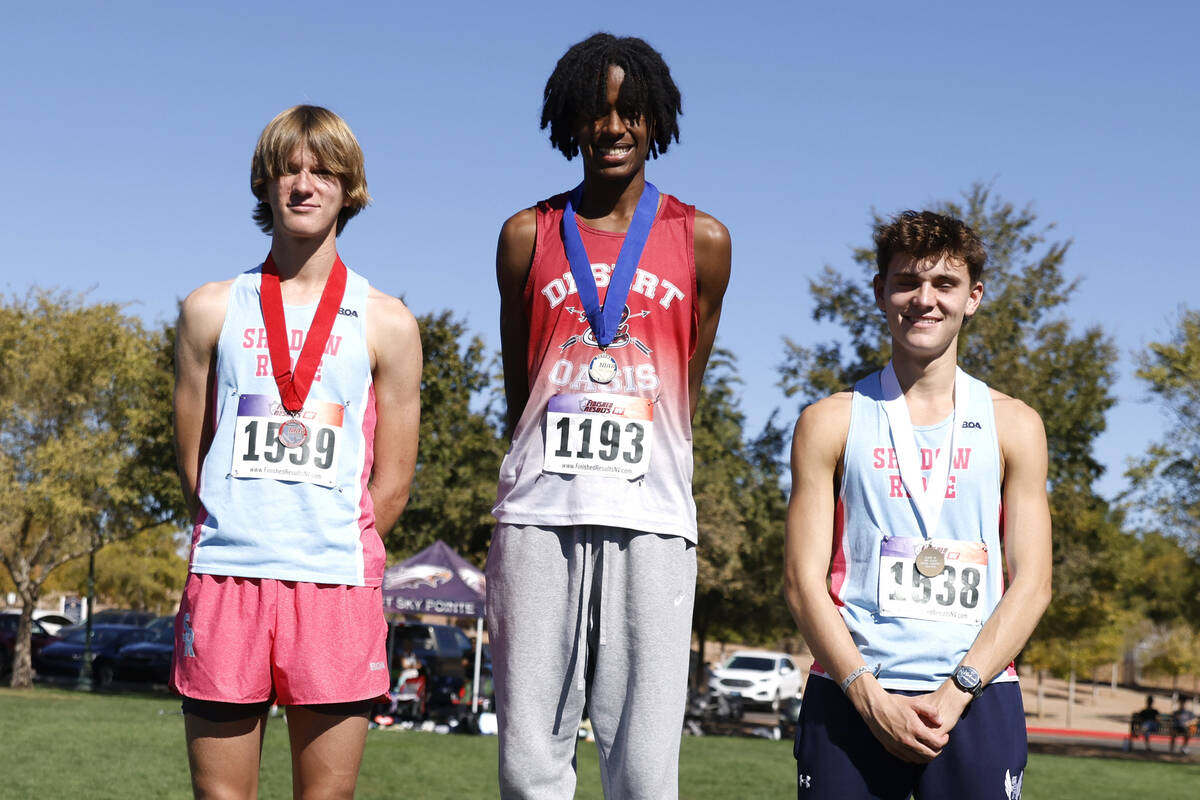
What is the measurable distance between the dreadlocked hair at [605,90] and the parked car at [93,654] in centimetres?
3256

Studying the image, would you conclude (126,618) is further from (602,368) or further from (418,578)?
(602,368)

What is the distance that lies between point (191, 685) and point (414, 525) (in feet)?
97.6

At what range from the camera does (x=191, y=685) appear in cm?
319

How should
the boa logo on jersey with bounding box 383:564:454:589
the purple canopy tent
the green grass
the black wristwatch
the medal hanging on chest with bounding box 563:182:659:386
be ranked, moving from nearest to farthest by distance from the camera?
the black wristwatch → the medal hanging on chest with bounding box 563:182:659:386 → the green grass → the purple canopy tent → the boa logo on jersey with bounding box 383:564:454:589

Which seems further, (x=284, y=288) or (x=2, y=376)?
(x=2, y=376)

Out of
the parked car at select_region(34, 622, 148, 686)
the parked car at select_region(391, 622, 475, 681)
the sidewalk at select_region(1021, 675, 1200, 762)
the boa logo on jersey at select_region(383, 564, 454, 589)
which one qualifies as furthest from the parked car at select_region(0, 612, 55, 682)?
the sidewalk at select_region(1021, 675, 1200, 762)

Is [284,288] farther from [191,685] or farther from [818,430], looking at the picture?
[818,430]

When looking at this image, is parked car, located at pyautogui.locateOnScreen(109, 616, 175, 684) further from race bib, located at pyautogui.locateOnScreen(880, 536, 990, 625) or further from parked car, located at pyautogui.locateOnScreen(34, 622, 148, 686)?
race bib, located at pyautogui.locateOnScreen(880, 536, 990, 625)

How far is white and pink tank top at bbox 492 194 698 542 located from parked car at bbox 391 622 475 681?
885 inches

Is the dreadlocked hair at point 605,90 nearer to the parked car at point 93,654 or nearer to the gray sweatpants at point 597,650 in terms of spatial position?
the gray sweatpants at point 597,650

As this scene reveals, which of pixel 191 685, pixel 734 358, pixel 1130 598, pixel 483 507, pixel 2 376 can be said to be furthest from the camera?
pixel 1130 598

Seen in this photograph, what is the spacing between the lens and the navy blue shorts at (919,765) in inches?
125

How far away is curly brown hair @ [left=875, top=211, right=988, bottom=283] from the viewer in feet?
11.4

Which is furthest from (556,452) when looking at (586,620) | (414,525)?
(414,525)
